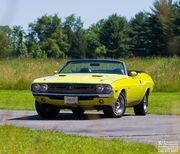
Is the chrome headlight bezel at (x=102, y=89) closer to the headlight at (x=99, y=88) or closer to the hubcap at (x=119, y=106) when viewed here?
the headlight at (x=99, y=88)

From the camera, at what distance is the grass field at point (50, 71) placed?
2786 cm

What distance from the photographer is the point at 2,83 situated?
2922 cm

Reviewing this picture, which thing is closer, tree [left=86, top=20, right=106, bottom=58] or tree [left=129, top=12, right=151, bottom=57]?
tree [left=129, top=12, right=151, bottom=57]

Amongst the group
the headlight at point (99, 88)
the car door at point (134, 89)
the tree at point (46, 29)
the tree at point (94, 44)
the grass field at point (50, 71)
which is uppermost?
the tree at point (46, 29)

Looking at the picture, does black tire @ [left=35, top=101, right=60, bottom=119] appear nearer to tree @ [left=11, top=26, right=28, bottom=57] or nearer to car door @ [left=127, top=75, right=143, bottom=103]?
car door @ [left=127, top=75, right=143, bottom=103]

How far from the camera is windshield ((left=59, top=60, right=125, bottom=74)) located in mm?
13125

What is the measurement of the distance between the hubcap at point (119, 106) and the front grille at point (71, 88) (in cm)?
70

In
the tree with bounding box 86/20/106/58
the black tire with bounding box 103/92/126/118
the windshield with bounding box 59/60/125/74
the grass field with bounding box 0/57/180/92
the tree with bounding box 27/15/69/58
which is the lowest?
the grass field with bounding box 0/57/180/92

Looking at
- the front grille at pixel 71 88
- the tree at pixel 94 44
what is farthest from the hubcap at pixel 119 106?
the tree at pixel 94 44

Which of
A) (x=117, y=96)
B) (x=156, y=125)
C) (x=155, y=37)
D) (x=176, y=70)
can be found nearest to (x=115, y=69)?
(x=117, y=96)

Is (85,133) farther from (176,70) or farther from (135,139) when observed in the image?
(176,70)

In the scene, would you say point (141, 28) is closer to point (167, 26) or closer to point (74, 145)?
point (167, 26)

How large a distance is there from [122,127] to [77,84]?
2.26 meters

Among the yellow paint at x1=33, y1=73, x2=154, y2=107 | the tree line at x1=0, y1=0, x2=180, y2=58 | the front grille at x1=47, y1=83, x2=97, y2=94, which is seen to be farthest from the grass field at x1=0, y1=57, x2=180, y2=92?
the tree line at x1=0, y1=0, x2=180, y2=58
